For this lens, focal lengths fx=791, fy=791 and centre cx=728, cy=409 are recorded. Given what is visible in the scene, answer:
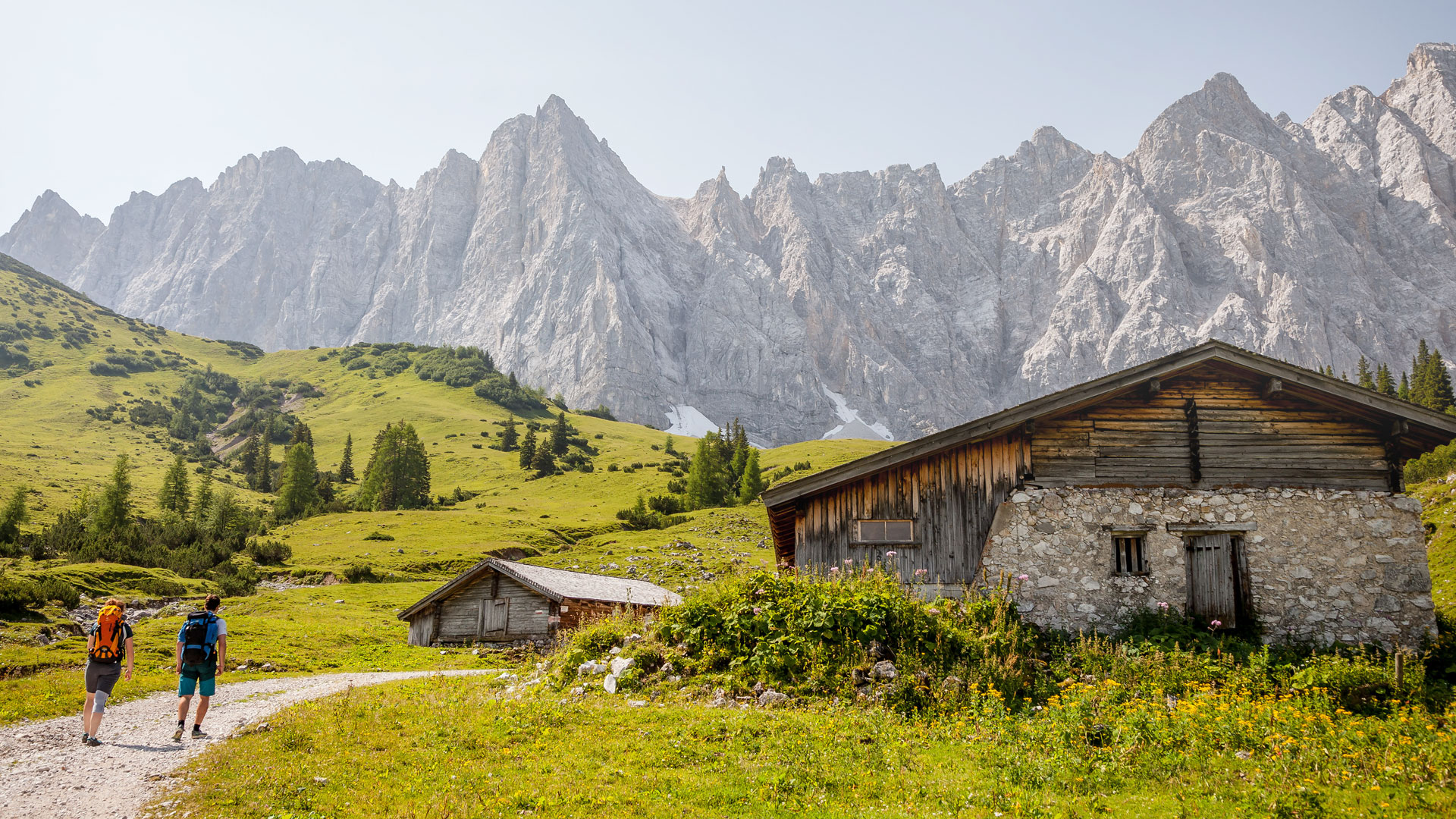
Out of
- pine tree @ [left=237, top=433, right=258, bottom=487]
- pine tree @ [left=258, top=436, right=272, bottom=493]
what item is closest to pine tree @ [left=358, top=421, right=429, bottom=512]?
pine tree @ [left=258, top=436, right=272, bottom=493]

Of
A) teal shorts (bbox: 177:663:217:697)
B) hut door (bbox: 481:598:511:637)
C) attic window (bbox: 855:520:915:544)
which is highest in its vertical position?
attic window (bbox: 855:520:915:544)

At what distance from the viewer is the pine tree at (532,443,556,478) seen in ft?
417

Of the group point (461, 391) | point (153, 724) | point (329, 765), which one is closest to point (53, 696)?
point (153, 724)

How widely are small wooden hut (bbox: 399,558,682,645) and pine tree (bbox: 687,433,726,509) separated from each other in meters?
62.5

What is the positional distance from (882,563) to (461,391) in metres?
182

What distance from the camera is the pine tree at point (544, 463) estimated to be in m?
127

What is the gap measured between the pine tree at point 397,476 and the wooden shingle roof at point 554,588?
227 feet

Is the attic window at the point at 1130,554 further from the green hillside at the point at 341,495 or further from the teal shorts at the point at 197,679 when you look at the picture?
the teal shorts at the point at 197,679

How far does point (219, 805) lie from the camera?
963cm

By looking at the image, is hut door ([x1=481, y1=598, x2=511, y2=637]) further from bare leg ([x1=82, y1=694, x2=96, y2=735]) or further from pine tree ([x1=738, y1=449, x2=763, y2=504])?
pine tree ([x1=738, y1=449, x2=763, y2=504])

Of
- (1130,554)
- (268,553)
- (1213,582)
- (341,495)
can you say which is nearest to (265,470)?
(341,495)

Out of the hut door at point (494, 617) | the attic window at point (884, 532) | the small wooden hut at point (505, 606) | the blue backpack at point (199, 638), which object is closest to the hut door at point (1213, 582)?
the attic window at point (884, 532)

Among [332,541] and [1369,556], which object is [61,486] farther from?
[1369,556]

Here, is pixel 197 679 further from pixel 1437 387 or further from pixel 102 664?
pixel 1437 387
